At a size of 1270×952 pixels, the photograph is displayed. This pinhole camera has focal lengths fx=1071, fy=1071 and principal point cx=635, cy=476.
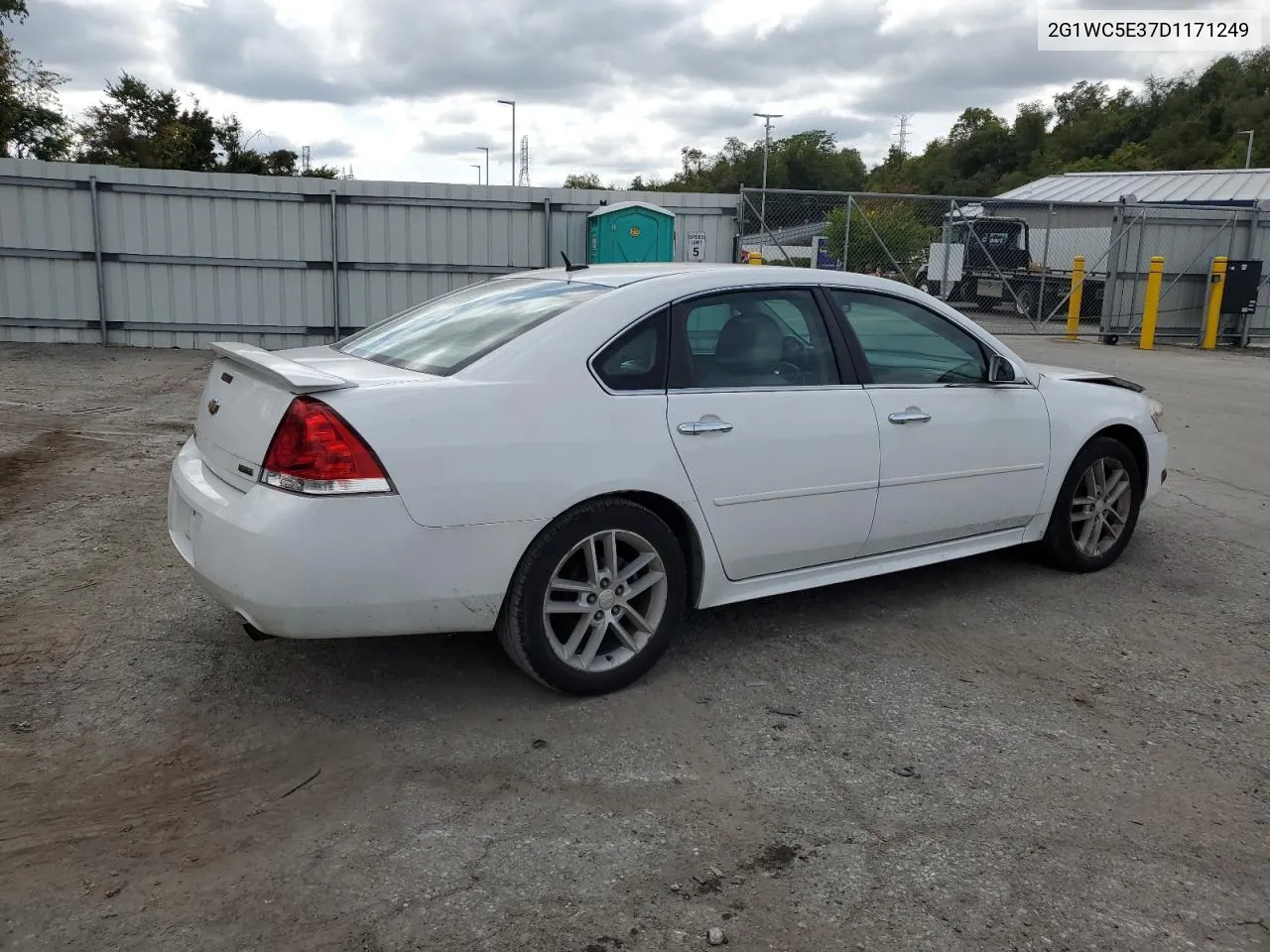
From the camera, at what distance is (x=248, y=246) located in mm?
13930

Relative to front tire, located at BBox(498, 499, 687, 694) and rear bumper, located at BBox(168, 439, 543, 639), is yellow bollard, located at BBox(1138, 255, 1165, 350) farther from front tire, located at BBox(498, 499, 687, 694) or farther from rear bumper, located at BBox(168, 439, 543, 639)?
rear bumper, located at BBox(168, 439, 543, 639)

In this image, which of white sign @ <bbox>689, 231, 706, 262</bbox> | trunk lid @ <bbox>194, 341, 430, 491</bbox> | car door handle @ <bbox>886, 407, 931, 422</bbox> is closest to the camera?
trunk lid @ <bbox>194, 341, 430, 491</bbox>

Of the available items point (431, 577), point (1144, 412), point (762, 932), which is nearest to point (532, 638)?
point (431, 577)

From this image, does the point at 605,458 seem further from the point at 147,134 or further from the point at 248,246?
the point at 147,134

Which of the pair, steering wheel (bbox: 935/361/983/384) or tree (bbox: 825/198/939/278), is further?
tree (bbox: 825/198/939/278)

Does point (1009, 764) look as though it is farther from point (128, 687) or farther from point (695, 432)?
point (128, 687)

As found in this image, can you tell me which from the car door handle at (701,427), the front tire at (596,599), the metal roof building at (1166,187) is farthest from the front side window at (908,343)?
the metal roof building at (1166,187)

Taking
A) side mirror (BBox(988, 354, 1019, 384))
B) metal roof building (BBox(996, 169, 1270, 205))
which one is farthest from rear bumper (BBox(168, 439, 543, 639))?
metal roof building (BBox(996, 169, 1270, 205))

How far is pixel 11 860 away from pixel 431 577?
133 cm

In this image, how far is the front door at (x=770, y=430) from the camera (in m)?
3.90

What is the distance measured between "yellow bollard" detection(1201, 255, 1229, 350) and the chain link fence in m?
0.60

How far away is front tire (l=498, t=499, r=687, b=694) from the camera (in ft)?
11.7

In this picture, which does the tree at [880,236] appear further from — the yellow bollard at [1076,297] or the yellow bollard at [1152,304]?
the yellow bollard at [1152,304]

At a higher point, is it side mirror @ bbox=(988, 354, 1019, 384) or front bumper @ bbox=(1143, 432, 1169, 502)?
side mirror @ bbox=(988, 354, 1019, 384)
